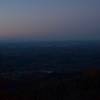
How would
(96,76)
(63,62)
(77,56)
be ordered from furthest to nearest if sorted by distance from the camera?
(77,56) → (63,62) → (96,76)

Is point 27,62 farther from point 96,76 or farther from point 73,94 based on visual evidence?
point 73,94

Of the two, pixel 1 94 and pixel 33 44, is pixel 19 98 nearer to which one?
pixel 1 94

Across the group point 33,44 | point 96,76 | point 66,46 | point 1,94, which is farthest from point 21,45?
point 1,94

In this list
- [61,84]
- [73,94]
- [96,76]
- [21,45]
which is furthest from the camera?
[21,45]

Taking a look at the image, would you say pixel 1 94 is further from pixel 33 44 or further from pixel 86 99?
pixel 33 44

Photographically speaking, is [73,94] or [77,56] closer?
[73,94]

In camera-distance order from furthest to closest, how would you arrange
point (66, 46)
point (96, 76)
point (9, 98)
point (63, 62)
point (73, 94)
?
1. point (66, 46)
2. point (63, 62)
3. point (96, 76)
4. point (73, 94)
5. point (9, 98)

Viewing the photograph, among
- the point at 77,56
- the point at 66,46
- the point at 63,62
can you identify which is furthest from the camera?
the point at 66,46

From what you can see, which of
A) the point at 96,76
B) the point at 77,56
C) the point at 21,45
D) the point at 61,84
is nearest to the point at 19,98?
the point at 61,84

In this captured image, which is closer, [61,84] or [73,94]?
[73,94]
